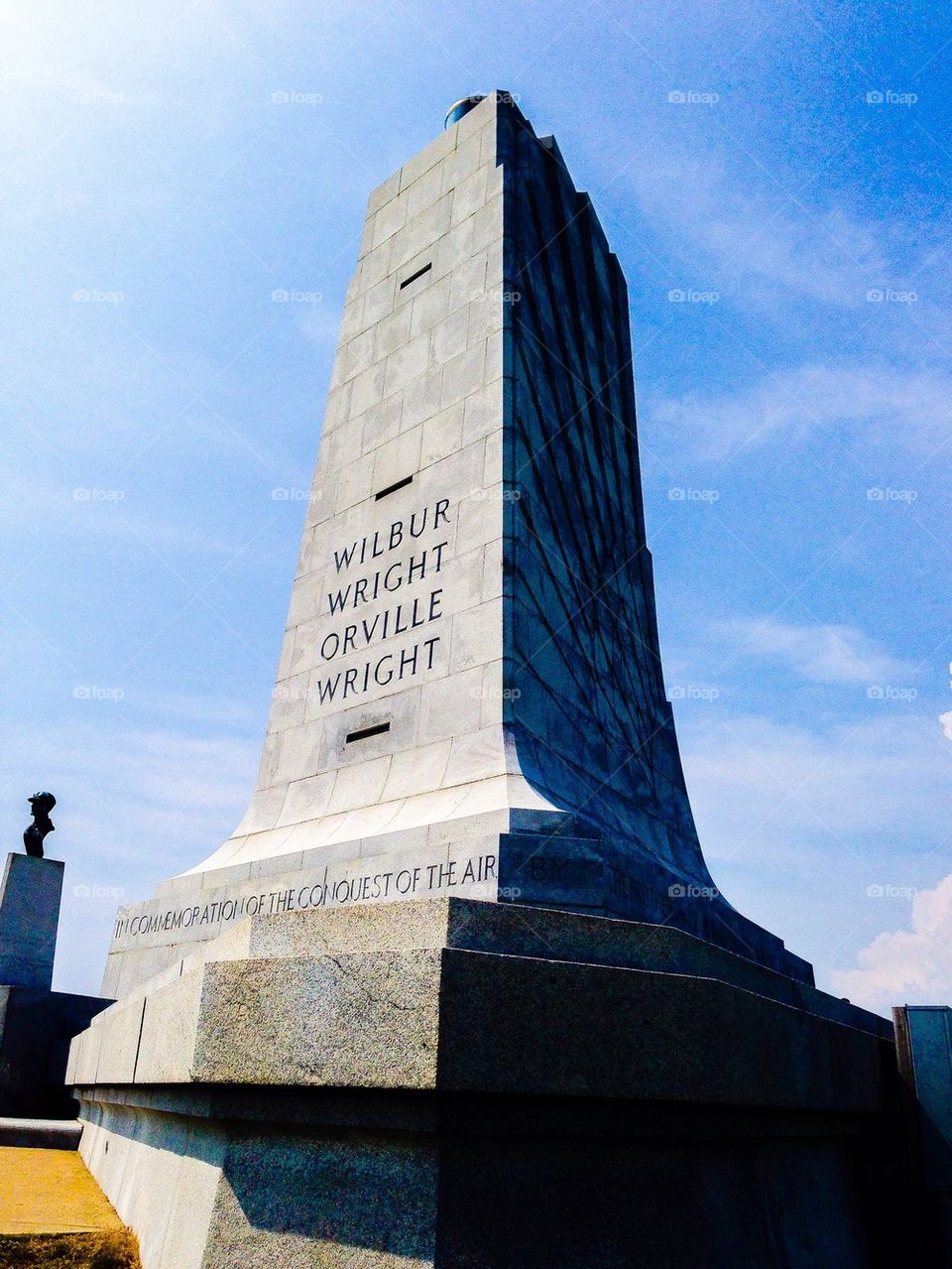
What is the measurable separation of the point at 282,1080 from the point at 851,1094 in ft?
12.9

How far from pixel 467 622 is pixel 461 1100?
5.46 meters

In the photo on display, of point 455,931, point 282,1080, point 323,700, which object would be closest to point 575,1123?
point 455,931

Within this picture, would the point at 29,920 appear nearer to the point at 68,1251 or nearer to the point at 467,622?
the point at 467,622

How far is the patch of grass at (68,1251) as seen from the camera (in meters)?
4.16

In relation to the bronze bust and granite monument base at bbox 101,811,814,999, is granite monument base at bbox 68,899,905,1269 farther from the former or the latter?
the bronze bust

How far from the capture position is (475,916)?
430 centimetres

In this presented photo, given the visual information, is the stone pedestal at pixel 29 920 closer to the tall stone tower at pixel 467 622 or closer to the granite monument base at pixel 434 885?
the granite monument base at pixel 434 885

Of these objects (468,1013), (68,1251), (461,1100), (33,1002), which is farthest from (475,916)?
(33,1002)

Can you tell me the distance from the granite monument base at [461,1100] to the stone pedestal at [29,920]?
7.28 m

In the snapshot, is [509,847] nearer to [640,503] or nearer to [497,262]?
[497,262]

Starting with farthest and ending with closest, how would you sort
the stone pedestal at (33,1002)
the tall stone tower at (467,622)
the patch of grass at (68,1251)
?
the stone pedestal at (33,1002) < the tall stone tower at (467,622) < the patch of grass at (68,1251)

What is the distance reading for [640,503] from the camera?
15539 millimetres

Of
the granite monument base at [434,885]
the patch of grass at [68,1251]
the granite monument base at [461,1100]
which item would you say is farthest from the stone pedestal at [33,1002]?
the patch of grass at [68,1251]

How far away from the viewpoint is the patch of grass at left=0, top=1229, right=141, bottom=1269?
416cm
